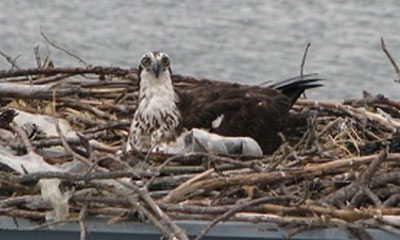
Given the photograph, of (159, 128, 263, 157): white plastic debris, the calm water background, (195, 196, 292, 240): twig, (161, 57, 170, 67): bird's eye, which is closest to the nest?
(195, 196, 292, 240): twig

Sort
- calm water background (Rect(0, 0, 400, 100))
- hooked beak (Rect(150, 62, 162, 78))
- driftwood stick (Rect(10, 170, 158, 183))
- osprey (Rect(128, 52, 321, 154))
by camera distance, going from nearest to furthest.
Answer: driftwood stick (Rect(10, 170, 158, 183)) → osprey (Rect(128, 52, 321, 154)) → hooked beak (Rect(150, 62, 162, 78)) → calm water background (Rect(0, 0, 400, 100))

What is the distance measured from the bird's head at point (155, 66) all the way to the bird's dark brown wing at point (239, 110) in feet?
0.37

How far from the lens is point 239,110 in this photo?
6.41 metres

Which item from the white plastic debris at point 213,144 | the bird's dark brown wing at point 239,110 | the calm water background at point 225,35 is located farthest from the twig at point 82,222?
the calm water background at point 225,35

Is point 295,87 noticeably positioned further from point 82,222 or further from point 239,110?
point 82,222

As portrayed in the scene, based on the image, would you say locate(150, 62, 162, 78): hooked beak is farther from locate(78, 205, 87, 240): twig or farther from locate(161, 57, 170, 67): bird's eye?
locate(78, 205, 87, 240): twig

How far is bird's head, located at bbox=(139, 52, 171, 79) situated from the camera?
6.47m

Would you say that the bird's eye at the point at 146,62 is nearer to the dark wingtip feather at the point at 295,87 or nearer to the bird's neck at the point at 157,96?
the bird's neck at the point at 157,96

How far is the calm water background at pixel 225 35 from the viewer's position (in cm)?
1299

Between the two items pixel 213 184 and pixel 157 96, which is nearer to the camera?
pixel 213 184

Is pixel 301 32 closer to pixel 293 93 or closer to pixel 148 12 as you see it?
pixel 148 12

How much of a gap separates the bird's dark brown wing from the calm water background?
184 inches

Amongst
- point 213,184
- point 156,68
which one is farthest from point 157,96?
point 213,184

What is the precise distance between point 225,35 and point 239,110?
891 cm
